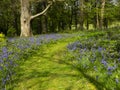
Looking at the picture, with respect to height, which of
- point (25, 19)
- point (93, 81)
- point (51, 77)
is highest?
point (25, 19)

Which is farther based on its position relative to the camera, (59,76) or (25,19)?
(25,19)

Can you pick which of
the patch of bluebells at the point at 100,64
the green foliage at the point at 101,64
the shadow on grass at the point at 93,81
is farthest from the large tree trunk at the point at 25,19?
the shadow on grass at the point at 93,81

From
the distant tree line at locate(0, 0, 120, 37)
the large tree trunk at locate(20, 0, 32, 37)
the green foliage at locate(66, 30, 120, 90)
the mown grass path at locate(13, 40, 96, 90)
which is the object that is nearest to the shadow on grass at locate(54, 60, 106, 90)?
the green foliage at locate(66, 30, 120, 90)

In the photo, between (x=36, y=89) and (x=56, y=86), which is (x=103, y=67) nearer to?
(x=56, y=86)

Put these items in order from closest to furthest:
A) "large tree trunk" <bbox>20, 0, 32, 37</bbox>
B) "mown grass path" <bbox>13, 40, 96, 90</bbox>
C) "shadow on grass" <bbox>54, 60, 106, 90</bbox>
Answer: "shadow on grass" <bbox>54, 60, 106, 90</bbox>, "mown grass path" <bbox>13, 40, 96, 90</bbox>, "large tree trunk" <bbox>20, 0, 32, 37</bbox>

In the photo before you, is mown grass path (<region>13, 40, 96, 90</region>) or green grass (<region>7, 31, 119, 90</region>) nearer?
green grass (<region>7, 31, 119, 90</region>)

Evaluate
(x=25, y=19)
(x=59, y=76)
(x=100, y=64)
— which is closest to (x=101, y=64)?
(x=100, y=64)

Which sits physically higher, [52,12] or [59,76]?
[52,12]

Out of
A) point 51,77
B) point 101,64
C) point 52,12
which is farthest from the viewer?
point 52,12

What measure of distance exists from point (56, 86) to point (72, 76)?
1033 mm

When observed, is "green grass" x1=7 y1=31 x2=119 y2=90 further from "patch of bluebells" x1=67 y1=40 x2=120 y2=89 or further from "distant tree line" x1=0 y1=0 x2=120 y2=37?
"distant tree line" x1=0 y1=0 x2=120 y2=37

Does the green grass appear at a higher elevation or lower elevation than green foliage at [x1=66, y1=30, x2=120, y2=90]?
lower

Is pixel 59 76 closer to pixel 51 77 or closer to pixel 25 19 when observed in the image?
pixel 51 77

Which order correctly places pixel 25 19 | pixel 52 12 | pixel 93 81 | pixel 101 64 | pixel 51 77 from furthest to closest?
pixel 52 12 → pixel 25 19 → pixel 51 77 → pixel 101 64 → pixel 93 81
